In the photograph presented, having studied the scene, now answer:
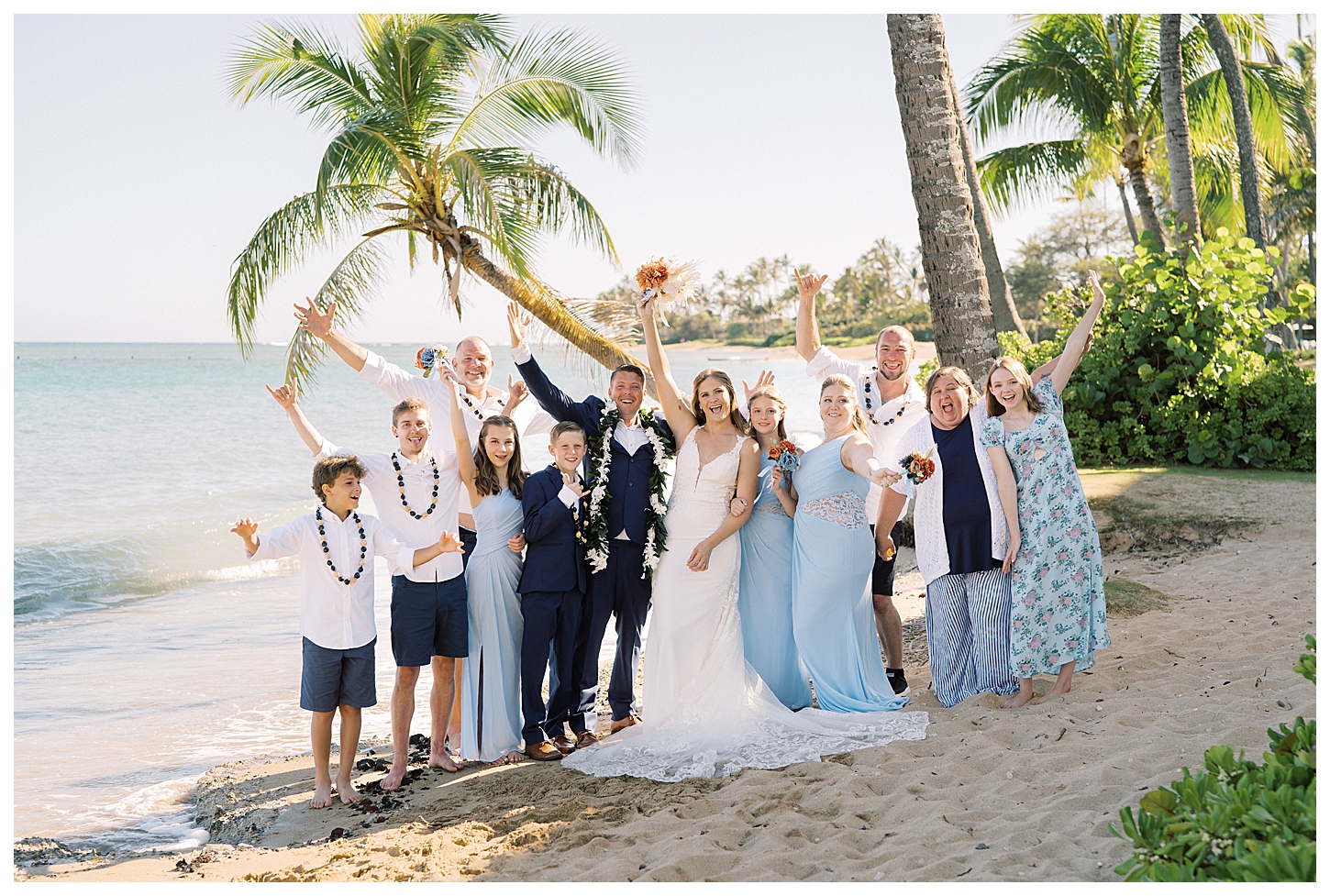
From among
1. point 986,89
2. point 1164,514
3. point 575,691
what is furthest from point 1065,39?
point 575,691

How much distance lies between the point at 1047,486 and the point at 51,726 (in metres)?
6.85

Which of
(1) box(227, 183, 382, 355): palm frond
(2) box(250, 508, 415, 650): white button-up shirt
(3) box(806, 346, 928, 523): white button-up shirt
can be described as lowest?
(2) box(250, 508, 415, 650): white button-up shirt

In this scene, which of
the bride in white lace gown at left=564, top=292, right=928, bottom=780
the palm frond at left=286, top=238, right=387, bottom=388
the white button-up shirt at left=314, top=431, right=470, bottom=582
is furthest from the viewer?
the palm frond at left=286, top=238, right=387, bottom=388

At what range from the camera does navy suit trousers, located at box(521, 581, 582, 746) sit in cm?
532

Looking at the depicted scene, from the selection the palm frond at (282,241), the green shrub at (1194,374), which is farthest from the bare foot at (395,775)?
the green shrub at (1194,374)

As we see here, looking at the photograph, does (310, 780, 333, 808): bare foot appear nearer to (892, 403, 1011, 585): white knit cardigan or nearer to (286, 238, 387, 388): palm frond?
(892, 403, 1011, 585): white knit cardigan

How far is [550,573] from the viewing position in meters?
5.29

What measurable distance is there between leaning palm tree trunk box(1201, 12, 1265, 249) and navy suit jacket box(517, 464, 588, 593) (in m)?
16.3

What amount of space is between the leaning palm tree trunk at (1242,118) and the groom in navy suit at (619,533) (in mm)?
15692

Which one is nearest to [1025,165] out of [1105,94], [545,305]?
[1105,94]

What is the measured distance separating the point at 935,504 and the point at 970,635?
0.75m

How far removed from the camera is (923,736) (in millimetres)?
5055

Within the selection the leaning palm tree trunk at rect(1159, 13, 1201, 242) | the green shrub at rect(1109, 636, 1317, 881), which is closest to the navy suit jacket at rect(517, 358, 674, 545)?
the green shrub at rect(1109, 636, 1317, 881)
